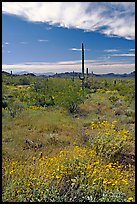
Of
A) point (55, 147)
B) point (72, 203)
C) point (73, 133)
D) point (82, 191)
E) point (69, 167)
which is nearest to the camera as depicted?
point (72, 203)

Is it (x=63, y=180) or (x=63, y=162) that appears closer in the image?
(x=63, y=180)

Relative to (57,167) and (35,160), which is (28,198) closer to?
(57,167)

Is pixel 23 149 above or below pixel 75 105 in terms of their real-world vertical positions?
below

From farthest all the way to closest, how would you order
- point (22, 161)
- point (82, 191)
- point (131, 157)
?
point (131, 157), point (22, 161), point (82, 191)

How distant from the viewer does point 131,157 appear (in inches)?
215

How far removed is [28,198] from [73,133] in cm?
379

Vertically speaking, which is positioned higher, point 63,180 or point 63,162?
point 63,162

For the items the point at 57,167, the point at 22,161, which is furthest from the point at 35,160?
the point at 57,167

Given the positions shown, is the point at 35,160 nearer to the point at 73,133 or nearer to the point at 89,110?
the point at 73,133

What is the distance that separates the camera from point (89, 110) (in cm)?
1140

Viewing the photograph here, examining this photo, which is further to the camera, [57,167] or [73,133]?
[73,133]

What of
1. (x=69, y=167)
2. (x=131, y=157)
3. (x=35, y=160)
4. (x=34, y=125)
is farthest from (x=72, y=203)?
(x=34, y=125)

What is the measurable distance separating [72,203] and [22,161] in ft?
6.04

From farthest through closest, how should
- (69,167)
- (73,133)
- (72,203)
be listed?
(73,133), (69,167), (72,203)
